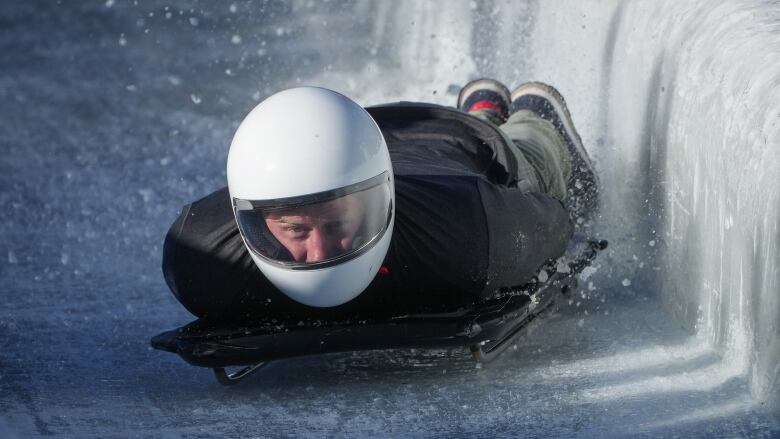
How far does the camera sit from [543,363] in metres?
2.24

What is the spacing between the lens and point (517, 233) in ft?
6.92

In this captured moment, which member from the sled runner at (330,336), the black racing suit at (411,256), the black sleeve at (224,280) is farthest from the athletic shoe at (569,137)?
the black sleeve at (224,280)

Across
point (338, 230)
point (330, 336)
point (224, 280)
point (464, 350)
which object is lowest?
point (464, 350)

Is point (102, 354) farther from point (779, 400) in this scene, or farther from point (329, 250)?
point (779, 400)

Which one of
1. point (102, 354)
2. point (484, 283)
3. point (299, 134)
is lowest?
point (102, 354)

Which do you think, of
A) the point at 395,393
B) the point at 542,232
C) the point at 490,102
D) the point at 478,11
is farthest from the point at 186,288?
the point at 478,11

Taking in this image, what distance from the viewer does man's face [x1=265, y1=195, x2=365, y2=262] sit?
1896mm

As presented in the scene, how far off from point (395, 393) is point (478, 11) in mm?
3398

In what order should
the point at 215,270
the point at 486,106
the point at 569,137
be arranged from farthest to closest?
1. the point at 486,106
2. the point at 569,137
3. the point at 215,270

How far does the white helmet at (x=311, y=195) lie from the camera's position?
6.15ft

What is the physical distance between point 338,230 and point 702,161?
0.96m

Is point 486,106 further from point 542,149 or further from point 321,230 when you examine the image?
point 321,230

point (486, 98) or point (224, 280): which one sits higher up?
point (486, 98)

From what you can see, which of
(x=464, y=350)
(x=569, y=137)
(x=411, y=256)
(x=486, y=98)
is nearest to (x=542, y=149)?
(x=569, y=137)
